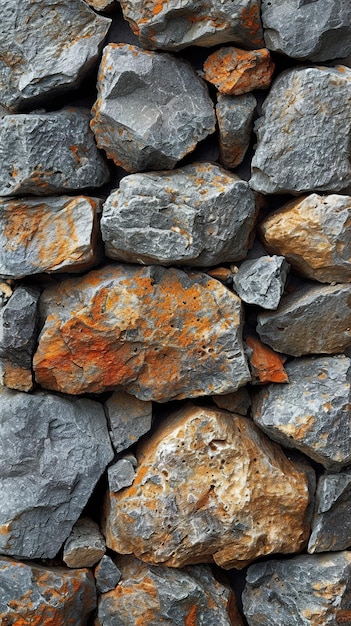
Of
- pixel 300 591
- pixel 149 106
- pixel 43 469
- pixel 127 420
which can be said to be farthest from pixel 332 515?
pixel 149 106

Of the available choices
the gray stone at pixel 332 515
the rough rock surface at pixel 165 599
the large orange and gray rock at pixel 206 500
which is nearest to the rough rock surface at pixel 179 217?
the large orange and gray rock at pixel 206 500

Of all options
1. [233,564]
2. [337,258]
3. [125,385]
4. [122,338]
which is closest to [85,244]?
[122,338]

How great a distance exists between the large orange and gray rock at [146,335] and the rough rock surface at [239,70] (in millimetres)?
602

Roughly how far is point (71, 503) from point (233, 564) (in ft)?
1.90

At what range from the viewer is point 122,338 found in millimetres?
2074

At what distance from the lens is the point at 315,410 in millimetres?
2057

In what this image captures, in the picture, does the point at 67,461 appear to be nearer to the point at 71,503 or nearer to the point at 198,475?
the point at 71,503

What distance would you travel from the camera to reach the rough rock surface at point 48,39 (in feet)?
6.70

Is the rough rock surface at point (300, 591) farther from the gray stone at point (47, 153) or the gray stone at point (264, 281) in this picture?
the gray stone at point (47, 153)

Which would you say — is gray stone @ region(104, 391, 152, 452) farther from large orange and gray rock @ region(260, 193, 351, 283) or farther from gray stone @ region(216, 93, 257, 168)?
gray stone @ region(216, 93, 257, 168)

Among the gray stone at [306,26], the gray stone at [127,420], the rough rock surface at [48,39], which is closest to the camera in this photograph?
the gray stone at [306,26]

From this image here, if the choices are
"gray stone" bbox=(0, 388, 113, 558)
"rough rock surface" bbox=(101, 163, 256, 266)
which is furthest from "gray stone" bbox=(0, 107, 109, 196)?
"gray stone" bbox=(0, 388, 113, 558)

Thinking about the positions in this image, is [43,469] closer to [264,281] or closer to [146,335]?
[146,335]

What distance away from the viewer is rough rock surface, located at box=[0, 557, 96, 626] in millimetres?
2076
